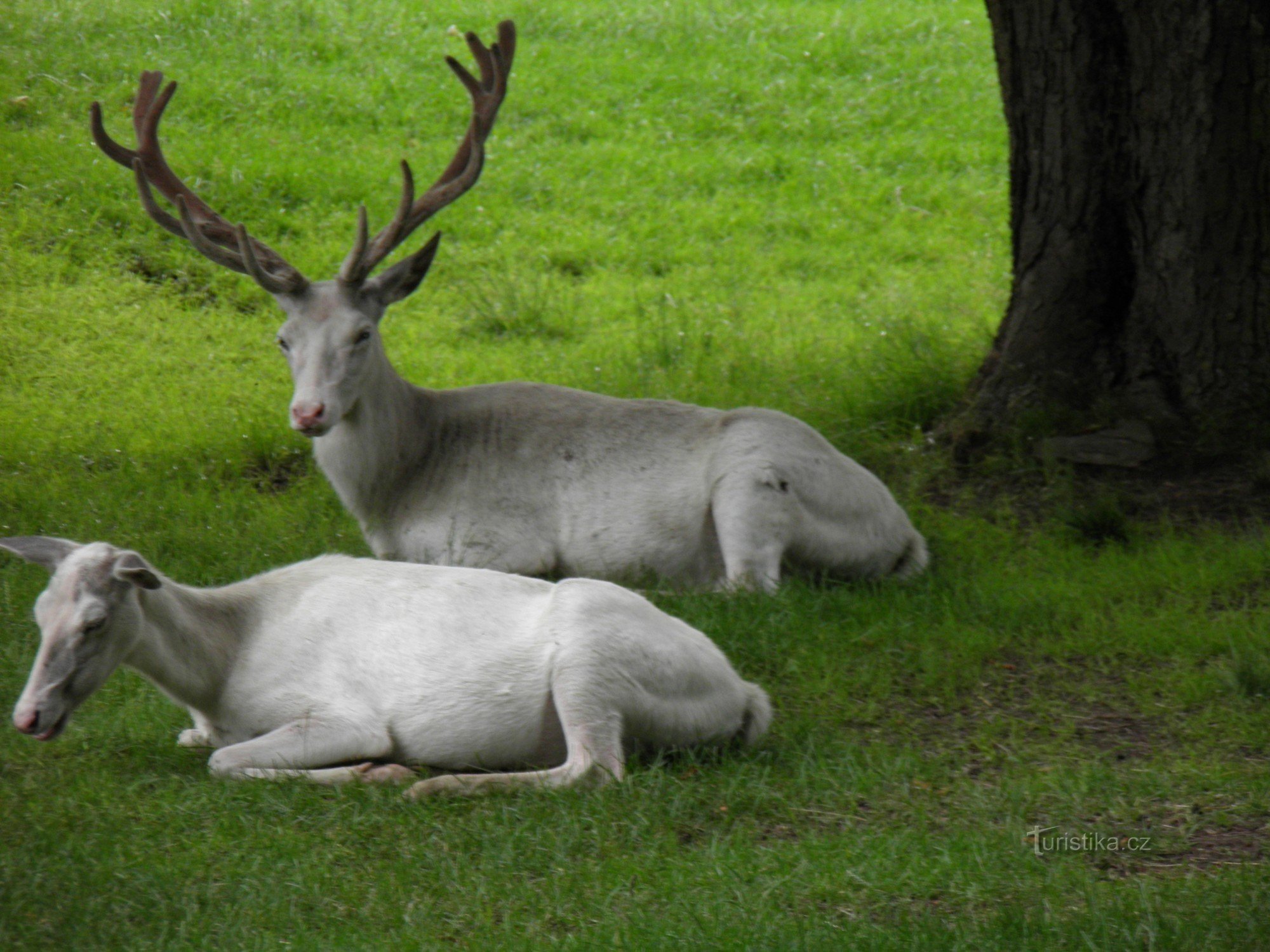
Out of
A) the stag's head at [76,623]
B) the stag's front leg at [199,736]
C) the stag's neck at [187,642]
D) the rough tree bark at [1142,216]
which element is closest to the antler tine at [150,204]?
the stag's neck at [187,642]

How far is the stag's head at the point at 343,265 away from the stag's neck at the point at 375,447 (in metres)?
0.19

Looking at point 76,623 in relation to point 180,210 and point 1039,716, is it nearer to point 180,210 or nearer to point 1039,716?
point 180,210

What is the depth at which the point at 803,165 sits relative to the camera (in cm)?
1383

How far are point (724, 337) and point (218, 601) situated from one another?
5.75 m

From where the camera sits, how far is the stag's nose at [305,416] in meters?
6.43

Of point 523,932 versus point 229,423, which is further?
point 229,423

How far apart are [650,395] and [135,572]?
197 inches

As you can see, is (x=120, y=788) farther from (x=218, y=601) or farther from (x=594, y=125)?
(x=594, y=125)

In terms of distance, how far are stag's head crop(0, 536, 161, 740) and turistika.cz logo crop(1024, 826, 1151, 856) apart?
267 centimetres

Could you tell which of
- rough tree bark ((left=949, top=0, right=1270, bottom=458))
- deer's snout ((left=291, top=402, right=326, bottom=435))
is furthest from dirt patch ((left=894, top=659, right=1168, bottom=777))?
deer's snout ((left=291, top=402, right=326, bottom=435))

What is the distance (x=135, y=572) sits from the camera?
4648 mm

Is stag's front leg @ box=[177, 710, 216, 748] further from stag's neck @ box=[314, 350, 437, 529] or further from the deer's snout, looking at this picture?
stag's neck @ box=[314, 350, 437, 529]

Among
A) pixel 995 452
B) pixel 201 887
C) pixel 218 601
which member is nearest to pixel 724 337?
pixel 995 452

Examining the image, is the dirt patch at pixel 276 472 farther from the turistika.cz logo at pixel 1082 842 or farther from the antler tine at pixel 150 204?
the turistika.cz logo at pixel 1082 842
